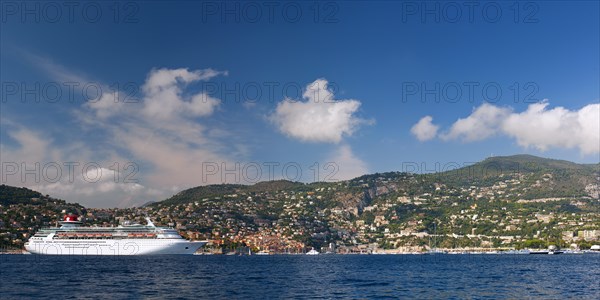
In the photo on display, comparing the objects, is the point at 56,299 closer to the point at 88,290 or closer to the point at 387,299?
the point at 88,290

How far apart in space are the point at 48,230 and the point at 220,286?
130 metres

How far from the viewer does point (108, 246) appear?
153 meters

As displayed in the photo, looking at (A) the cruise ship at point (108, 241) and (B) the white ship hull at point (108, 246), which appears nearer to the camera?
(B) the white ship hull at point (108, 246)

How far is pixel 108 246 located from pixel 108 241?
1.50 metres

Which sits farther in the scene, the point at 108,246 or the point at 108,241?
the point at 108,246

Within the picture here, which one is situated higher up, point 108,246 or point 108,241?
point 108,241

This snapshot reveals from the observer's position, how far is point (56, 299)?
1487 inches

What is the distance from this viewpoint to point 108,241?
500ft

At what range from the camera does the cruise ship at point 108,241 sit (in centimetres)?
15250

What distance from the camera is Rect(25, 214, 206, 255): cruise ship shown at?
152 metres

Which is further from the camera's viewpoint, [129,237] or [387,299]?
[129,237]

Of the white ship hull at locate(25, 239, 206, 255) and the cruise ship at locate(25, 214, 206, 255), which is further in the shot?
the cruise ship at locate(25, 214, 206, 255)

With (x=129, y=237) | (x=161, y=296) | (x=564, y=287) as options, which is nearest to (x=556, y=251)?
(x=129, y=237)

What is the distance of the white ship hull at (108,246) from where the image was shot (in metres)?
152
